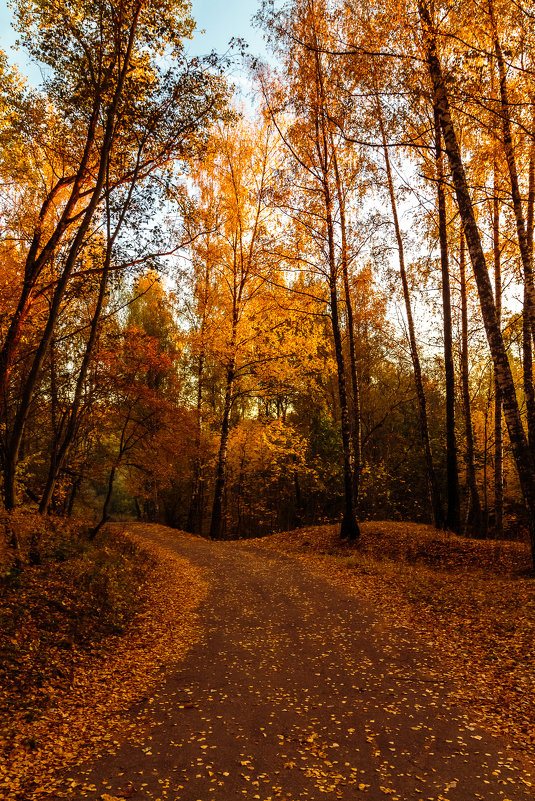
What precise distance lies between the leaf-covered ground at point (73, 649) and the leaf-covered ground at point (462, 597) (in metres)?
3.54

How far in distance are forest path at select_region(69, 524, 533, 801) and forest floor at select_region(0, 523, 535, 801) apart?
16 millimetres

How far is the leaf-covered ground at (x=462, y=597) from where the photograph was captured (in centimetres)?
458

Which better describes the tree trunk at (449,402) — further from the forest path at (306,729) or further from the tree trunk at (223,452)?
the tree trunk at (223,452)

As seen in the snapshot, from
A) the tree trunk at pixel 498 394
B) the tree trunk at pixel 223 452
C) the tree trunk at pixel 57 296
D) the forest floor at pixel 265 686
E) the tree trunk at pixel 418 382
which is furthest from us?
the tree trunk at pixel 223 452

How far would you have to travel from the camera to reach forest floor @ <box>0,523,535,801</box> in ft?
11.0

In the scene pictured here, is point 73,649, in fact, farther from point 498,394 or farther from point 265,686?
point 498,394

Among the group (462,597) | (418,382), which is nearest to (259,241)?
(418,382)

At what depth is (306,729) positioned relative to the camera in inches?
158

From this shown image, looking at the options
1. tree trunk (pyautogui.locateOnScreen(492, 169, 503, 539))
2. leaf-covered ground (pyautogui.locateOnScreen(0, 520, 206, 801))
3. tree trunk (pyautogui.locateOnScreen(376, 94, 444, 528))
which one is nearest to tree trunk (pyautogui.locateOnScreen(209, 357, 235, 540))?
tree trunk (pyautogui.locateOnScreen(376, 94, 444, 528))

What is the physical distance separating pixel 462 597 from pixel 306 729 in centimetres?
486

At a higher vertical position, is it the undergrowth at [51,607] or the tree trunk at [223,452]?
the tree trunk at [223,452]

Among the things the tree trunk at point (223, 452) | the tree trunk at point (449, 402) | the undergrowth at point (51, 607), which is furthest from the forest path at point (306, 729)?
the tree trunk at point (223, 452)

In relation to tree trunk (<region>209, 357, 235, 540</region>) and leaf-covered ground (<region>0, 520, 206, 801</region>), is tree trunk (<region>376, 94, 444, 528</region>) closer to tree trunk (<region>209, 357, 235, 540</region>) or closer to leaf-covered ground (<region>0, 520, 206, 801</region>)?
tree trunk (<region>209, 357, 235, 540</region>)

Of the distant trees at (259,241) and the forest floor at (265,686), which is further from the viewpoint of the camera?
the distant trees at (259,241)
